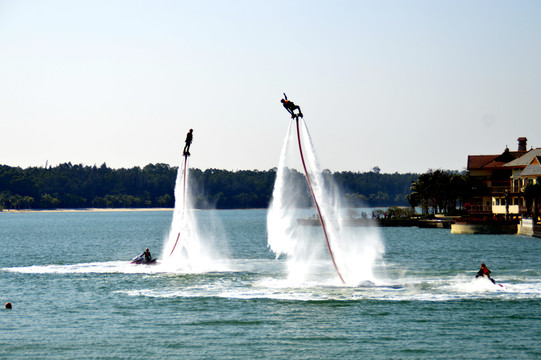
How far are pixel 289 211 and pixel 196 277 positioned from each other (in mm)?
14167

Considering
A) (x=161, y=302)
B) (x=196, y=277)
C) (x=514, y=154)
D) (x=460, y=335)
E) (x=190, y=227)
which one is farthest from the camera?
(x=514, y=154)

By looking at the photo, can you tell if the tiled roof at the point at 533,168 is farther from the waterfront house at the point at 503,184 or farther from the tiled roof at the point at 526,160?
the tiled roof at the point at 526,160

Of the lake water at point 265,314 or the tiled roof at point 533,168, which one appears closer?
the lake water at point 265,314

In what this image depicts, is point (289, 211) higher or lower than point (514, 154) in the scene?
lower

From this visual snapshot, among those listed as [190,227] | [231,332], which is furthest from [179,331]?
[190,227]

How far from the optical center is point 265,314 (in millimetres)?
43031

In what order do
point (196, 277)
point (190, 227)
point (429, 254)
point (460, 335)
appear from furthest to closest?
1. point (429, 254)
2. point (190, 227)
3. point (196, 277)
4. point (460, 335)

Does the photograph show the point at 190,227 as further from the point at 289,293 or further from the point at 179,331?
the point at 179,331

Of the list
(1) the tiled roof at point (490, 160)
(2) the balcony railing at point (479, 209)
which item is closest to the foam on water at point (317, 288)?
(2) the balcony railing at point (479, 209)

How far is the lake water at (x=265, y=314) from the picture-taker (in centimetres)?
3525

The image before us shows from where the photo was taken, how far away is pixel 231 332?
127 feet

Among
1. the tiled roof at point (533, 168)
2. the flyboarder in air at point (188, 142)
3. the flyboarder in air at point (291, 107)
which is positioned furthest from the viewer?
the tiled roof at point (533, 168)

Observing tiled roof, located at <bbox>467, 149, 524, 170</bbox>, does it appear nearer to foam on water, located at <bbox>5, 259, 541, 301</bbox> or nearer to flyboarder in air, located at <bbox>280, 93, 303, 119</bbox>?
foam on water, located at <bbox>5, 259, 541, 301</bbox>

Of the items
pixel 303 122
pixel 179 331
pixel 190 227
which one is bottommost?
pixel 179 331
